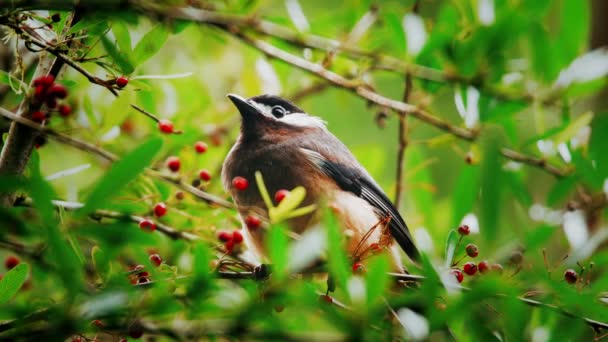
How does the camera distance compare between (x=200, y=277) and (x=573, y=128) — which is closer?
(x=200, y=277)

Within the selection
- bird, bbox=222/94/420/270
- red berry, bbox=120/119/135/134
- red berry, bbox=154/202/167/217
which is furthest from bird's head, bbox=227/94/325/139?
red berry, bbox=154/202/167/217

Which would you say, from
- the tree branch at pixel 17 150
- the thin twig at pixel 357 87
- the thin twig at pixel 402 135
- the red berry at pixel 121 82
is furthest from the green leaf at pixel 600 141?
the tree branch at pixel 17 150

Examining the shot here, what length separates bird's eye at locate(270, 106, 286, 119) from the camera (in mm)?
3877

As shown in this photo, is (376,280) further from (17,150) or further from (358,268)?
(17,150)

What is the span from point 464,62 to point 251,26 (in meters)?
0.90

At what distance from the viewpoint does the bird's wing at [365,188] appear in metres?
3.50

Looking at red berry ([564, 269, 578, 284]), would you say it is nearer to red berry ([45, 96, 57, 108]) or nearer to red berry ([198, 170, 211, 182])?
red berry ([198, 170, 211, 182])

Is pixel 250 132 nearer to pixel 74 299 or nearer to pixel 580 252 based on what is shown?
pixel 580 252

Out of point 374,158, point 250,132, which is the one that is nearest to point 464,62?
point 374,158

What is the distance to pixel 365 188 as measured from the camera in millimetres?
3668

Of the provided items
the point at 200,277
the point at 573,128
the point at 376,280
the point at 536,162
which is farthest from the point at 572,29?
the point at 200,277

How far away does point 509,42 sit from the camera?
2320 mm

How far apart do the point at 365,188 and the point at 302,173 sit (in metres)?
0.45

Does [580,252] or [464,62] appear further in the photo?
[464,62]
